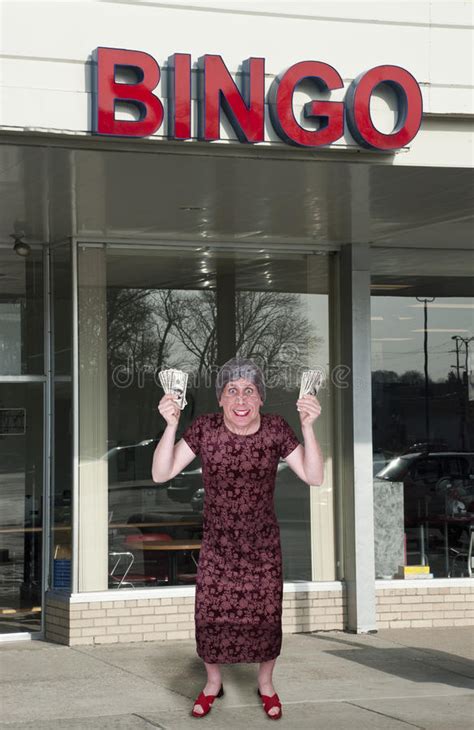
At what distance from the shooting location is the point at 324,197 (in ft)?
28.3

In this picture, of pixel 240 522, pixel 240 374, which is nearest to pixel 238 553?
pixel 240 522

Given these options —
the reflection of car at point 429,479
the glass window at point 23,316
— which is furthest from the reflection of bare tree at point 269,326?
the glass window at point 23,316

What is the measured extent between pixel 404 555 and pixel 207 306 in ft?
9.16

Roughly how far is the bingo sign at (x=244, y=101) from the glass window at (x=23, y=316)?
3.49m

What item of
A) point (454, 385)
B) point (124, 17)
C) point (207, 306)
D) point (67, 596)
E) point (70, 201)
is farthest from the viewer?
point (454, 385)

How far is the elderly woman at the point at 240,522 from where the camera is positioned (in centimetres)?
720

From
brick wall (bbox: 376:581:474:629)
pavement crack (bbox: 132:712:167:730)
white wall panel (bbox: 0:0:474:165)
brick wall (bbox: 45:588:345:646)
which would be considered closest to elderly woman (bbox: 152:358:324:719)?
pavement crack (bbox: 132:712:167:730)

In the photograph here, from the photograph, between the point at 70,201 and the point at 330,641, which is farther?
the point at 330,641

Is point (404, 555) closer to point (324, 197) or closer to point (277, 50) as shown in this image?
point (324, 197)

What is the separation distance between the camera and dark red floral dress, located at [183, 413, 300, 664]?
7203mm

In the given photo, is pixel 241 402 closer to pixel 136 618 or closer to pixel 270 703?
pixel 270 703

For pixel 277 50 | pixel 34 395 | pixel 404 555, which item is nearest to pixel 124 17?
pixel 277 50

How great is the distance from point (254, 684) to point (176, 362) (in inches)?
126

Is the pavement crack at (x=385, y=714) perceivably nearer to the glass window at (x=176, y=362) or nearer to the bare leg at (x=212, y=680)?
the bare leg at (x=212, y=680)
